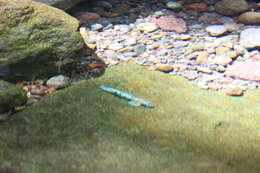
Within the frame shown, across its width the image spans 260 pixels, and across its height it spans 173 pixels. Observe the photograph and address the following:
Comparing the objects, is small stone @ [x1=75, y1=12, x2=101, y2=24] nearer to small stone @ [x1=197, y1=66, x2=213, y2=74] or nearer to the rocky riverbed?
the rocky riverbed

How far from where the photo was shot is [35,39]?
307cm

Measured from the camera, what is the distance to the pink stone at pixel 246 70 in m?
3.39

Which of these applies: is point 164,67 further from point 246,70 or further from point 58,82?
point 58,82

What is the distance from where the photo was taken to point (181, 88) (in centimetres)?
315

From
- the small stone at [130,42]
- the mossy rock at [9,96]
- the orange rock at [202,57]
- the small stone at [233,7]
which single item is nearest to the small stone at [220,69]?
the orange rock at [202,57]

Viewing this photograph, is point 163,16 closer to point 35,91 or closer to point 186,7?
point 186,7

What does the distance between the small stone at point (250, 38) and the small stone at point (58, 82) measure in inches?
81.3

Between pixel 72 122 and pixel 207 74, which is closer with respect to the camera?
pixel 72 122

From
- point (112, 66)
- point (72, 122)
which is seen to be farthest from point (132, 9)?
point (72, 122)

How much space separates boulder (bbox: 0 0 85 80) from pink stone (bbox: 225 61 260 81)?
1532mm

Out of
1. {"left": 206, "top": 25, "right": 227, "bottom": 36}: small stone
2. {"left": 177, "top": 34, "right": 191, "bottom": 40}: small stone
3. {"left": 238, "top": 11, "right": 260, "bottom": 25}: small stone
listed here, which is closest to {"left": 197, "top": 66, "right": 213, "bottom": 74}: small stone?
{"left": 177, "top": 34, "right": 191, "bottom": 40}: small stone

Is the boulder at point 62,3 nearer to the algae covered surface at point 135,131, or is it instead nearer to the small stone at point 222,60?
the algae covered surface at point 135,131

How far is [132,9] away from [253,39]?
1.67m

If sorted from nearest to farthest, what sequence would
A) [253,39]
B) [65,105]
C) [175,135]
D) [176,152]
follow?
[176,152] → [175,135] → [65,105] → [253,39]
